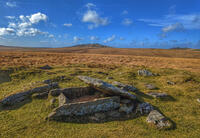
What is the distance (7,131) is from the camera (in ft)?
26.5

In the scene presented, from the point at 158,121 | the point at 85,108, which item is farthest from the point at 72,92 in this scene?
the point at 158,121

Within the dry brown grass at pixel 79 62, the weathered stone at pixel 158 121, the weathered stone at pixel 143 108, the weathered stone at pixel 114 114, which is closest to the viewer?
the weathered stone at pixel 158 121

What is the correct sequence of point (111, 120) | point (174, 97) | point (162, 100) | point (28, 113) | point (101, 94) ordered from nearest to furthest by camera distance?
point (111, 120)
point (28, 113)
point (101, 94)
point (162, 100)
point (174, 97)

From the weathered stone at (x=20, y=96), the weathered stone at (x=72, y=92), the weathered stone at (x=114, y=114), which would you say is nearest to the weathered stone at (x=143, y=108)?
the weathered stone at (x=114, y=114)

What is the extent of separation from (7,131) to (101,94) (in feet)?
26.2

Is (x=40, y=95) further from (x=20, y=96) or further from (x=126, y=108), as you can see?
(x=126, y=108)

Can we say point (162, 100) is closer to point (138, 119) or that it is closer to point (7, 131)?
point (138, 119)

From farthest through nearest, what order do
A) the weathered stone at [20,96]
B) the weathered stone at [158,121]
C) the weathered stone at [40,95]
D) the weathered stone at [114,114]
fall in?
the weathered stone at [40,95] < the weathered stone at [20,96] < the weathered stone at [114,114] < the weathered stone at [158,121]

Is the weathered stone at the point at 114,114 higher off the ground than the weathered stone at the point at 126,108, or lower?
lower

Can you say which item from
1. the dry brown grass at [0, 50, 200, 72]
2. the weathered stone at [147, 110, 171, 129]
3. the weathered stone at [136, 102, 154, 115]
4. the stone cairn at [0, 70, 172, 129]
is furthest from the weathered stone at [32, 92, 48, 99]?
the dry brown grass at [0, 50, 200, 72]

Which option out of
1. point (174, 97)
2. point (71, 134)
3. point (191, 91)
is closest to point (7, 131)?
point (71, 134)

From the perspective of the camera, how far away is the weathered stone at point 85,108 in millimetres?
9297

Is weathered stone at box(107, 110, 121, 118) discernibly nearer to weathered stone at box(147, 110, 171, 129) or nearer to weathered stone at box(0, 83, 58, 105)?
weathered stone at box(147, 110, 171, 129)

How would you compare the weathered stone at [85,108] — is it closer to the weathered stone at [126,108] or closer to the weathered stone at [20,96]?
the weathered stone at [126,108]
